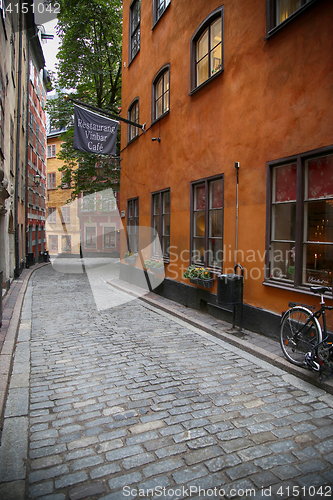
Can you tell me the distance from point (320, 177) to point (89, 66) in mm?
18061

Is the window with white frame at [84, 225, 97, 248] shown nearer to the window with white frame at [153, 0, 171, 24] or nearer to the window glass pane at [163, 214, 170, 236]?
the window glass pane at [163, 214, 170, 236]

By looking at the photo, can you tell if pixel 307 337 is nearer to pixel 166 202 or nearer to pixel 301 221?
pixel 301 221

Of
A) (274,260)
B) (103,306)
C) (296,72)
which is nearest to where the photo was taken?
(296,72)

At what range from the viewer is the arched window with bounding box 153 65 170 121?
10359 millimetres

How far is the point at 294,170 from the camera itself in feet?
18.3

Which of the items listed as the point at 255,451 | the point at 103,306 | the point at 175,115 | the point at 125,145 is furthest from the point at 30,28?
the point at 255,451

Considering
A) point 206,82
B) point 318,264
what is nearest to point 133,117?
point 206,82

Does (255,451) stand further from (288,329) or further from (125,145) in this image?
(125,145)

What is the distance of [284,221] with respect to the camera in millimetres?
5754

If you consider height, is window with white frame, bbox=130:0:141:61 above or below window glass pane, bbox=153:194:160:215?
above

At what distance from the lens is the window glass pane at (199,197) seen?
840 centimetres

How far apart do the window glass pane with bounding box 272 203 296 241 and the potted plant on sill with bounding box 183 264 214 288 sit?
2160mm

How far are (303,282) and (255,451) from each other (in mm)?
3080

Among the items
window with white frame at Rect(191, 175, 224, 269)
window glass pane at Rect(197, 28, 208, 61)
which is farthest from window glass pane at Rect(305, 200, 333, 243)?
window glass pane at Rect(197, 28, 208, 61)
